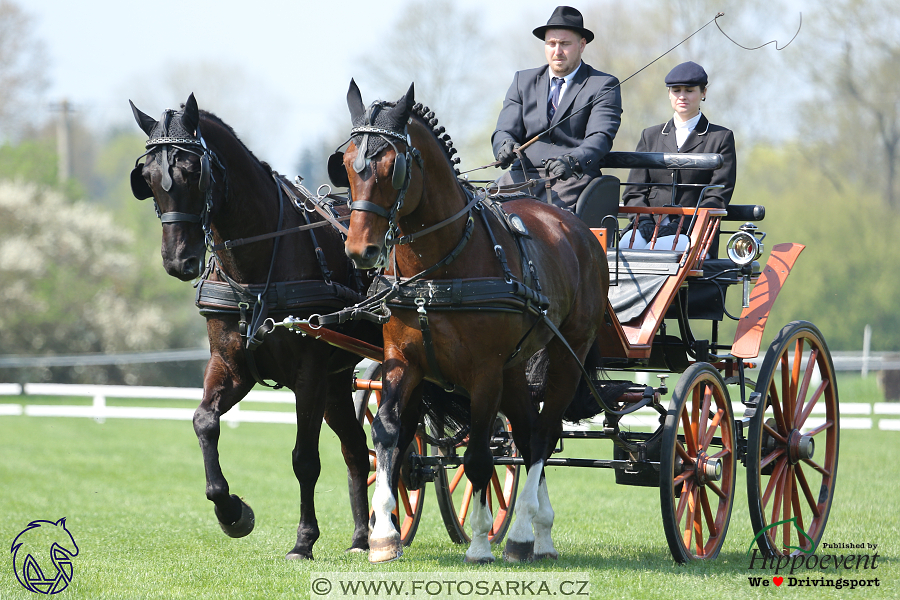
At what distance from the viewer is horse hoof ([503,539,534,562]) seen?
5.07 metres

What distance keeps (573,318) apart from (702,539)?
140 centimetres

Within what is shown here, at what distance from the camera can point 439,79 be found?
28.3 m

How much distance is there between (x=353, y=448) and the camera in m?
6.01

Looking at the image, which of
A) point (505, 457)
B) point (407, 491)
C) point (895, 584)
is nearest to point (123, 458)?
point (407, 491)

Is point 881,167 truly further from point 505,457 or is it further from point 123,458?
point 505,457

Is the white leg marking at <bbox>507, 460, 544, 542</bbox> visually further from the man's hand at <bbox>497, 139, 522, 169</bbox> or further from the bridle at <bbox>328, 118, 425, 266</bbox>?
the man's hand at <bbox>497, 139, 522, 169</bbox>

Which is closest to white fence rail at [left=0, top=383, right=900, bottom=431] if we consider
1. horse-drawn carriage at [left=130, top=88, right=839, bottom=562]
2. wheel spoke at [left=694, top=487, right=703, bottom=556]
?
horse-drawn carriage at [left=130, top=88, right=839, bottom=562]

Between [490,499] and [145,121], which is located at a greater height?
[145,121]

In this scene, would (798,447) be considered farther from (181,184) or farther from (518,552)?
(181,184)

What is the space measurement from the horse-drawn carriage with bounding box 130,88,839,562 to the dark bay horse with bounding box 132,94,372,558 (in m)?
0.02

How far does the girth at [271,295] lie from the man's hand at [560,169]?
4.38ft

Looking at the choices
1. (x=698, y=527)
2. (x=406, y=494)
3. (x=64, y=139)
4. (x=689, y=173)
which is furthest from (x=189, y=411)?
(x=64, y=139)

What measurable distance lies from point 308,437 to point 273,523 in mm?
2648

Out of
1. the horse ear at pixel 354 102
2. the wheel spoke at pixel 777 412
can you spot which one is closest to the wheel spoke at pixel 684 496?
the wheel spoke at pixel 777 412
